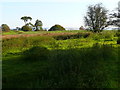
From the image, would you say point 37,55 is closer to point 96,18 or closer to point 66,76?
point 66,76

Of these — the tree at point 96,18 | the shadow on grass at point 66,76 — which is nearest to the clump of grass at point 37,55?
the shadow on grass at point 66,76

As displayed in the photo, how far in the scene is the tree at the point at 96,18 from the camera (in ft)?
84.8

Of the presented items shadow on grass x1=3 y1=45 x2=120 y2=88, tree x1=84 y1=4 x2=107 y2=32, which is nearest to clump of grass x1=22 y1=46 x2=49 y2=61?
shadow on grass x1=3 y1=45 x2=120 y2=88

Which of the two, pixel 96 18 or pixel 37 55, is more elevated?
pixel 96 18

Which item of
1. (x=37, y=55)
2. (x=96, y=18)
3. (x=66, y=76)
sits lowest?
(x=66, y=76)

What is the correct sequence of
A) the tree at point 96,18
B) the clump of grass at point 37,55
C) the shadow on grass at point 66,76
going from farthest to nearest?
1. the tree at point 96,18
2. the clump of grass at point 37,55
3. the shadow on grass at point 66,76

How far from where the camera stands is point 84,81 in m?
3.43

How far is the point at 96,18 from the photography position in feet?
85.1

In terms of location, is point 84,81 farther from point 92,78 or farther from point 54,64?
point 54,64

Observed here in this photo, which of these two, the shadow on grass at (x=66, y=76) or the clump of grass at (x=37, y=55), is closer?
the shadow on grass at (x=66, y=76)

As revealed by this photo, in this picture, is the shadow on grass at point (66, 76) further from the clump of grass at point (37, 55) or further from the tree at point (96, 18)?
the tree at point (96, 18)

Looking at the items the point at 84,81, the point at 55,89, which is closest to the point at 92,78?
the point at 84,81

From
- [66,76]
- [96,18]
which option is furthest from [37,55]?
[96,18]

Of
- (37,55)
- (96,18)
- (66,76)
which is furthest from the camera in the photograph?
(96,18)
